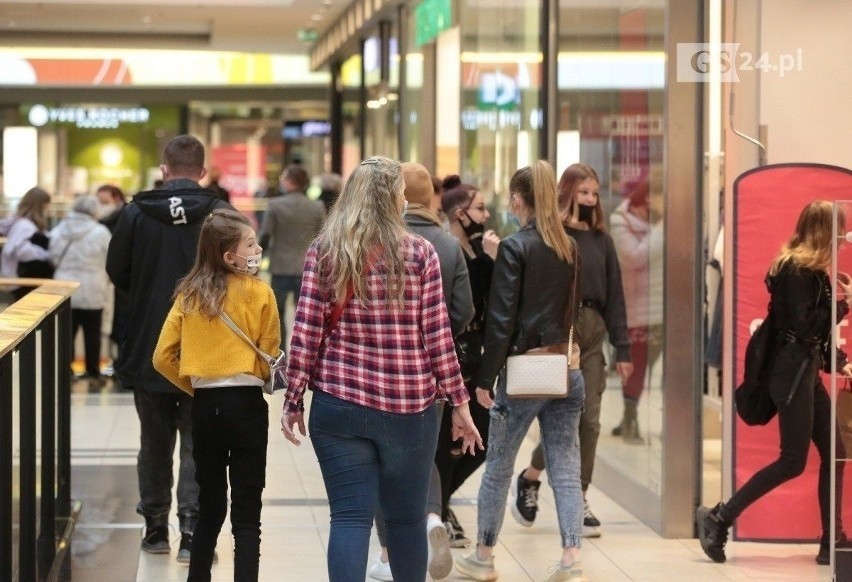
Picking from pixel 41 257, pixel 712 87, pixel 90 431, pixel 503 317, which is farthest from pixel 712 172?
pixel 41 257

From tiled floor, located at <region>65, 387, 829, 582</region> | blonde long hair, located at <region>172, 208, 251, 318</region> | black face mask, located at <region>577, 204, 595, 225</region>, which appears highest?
black face mask, located at <region>577, 204, 595, 225</region>

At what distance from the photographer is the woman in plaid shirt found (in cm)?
421

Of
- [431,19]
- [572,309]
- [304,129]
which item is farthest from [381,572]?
[304,129]

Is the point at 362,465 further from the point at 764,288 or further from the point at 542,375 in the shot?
the point at 764,288

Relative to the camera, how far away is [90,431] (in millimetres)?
9695

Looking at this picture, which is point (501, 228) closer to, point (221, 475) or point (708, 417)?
point (708, 417)

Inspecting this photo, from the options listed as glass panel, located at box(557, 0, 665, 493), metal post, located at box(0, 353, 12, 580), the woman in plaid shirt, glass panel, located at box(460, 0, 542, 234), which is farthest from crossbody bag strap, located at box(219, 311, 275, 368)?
glass panel, located at box(460, 0, 542, 234)

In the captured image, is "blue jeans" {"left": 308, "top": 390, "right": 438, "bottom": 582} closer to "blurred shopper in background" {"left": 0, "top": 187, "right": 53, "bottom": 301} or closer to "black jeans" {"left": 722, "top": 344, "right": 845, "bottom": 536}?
"black jeans" {"left": 722, "top": 344, "right": 845, "bottom": 536}

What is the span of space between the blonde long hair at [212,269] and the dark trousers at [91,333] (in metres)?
7.55

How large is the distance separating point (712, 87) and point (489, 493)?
2.14 m

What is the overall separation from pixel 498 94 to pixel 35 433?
574cm

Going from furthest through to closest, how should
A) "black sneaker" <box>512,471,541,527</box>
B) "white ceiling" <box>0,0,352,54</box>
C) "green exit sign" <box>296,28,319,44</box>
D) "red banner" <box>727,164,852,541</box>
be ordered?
"green exit sign" <box>296,28,319,44</box> → "white ceiling" <box>0,0,352,54</box> → "black sneaker" <box>512,471,541,527</box> → "red banner" <box>727,164,852,541</box>

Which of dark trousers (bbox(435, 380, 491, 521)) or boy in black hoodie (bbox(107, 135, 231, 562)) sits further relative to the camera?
dark trousers (bbox(435, 380, 491, 521))

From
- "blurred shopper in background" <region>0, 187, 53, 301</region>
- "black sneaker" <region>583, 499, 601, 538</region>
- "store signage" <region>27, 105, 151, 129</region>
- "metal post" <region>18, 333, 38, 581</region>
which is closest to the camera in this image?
"metal post" <region>18, 333, 38, 581</region>
